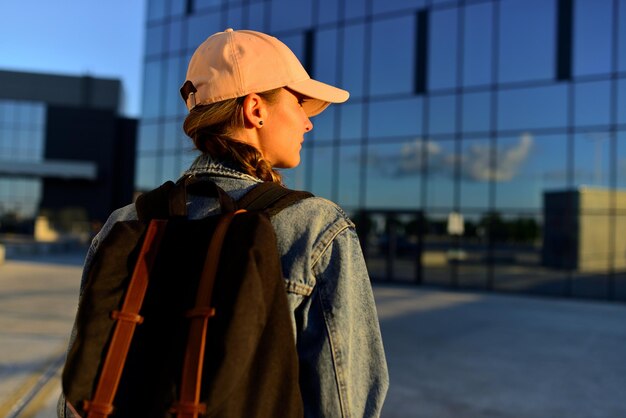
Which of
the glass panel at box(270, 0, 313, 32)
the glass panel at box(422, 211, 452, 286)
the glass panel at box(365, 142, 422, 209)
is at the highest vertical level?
the glass panel at box(270, 0, 313, 32)

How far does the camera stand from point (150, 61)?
25922mm

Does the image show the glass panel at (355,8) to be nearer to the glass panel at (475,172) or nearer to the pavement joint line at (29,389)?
the glass panel at (475,172)

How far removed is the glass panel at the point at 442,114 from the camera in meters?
17.5

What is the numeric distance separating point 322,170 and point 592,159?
8.87 m

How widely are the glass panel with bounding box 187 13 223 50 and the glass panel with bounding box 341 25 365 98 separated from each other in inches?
264

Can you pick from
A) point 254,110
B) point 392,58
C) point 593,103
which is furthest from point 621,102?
point 254,110

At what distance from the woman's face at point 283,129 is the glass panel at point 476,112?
16.6 metres

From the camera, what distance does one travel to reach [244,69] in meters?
1.17

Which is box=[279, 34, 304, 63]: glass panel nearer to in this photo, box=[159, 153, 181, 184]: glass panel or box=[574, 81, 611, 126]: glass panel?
box=[159, 153, 181, 184]: glass panel

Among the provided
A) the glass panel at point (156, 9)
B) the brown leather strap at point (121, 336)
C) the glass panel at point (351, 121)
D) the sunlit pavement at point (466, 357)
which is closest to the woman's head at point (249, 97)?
the brown leather strap at point (121, 336)

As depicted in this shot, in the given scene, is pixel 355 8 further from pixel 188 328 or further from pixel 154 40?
pixel 188 328

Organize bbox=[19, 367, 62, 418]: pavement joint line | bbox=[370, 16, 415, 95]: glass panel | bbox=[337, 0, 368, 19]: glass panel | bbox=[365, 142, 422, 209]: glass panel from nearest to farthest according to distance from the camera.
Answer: bbox=[19, 367, 62, 418]: pavement joint line, bbox=[365, 142, 422, 209]: glass panel, bbox=[370, 16, 415, 95]: glass panel, bbox=[337, 0, 368, 19]: glass panel

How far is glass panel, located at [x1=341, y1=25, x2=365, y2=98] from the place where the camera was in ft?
62.5

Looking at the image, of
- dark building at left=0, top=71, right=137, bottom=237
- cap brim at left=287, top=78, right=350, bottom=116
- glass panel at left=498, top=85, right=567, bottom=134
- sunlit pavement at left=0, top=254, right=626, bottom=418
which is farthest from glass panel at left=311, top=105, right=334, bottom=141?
dark building at left=0, top=71, right=137, bottom=237
